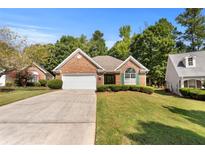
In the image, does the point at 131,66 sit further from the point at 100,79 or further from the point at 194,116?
the point at 194,116

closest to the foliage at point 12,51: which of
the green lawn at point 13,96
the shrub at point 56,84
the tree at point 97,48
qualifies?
the green lawn at point 13,96

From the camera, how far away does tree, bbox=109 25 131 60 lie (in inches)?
1607

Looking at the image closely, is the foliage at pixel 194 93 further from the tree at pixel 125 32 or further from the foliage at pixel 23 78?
the foliage at pixel 23 78

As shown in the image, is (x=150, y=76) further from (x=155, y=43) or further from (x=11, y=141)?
(x=11, y=141)

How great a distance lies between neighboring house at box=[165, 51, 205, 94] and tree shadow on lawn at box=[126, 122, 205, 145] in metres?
17.5

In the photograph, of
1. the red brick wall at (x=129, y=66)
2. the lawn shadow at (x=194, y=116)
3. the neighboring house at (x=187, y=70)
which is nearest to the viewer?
the lawn shadow at (x=194, y=116)

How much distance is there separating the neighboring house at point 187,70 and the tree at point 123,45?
595 inches

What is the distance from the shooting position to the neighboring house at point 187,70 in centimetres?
2319

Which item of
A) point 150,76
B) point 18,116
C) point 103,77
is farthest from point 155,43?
point 18,116

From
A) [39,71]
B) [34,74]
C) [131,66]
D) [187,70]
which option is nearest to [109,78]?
[131,66]
